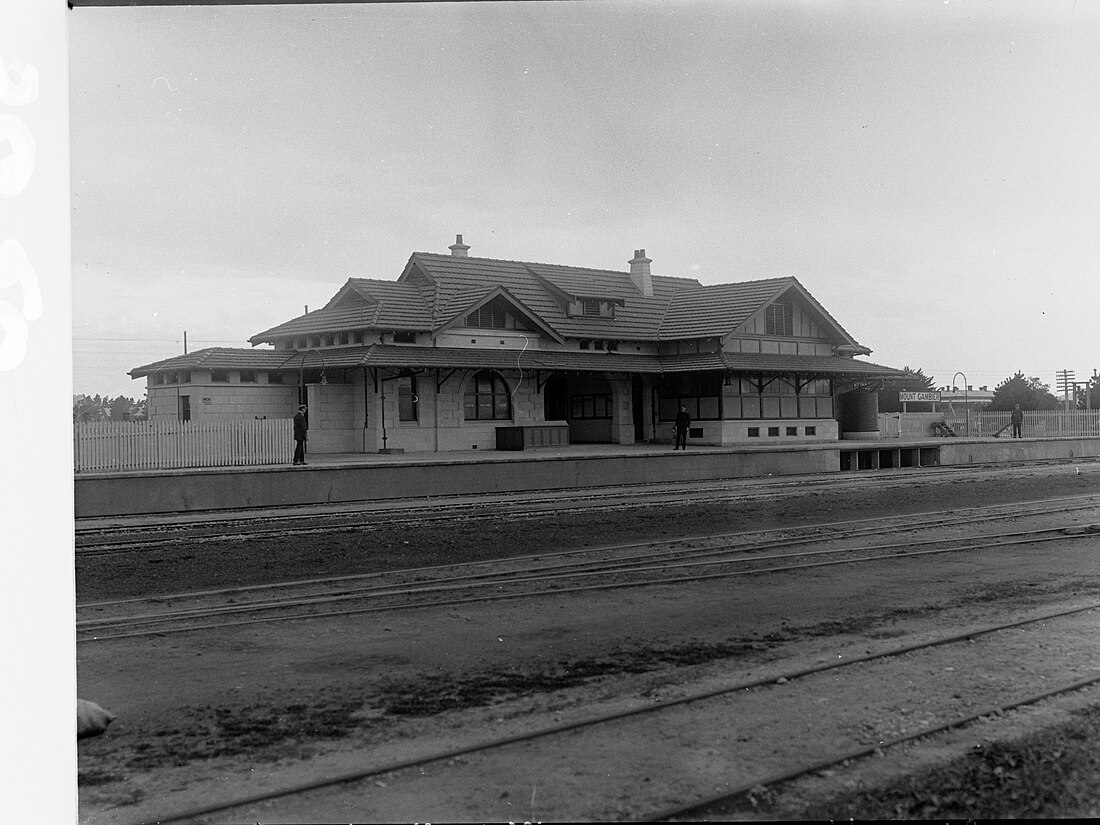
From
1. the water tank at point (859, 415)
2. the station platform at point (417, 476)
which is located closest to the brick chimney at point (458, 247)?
the station platform at point (417, 476)

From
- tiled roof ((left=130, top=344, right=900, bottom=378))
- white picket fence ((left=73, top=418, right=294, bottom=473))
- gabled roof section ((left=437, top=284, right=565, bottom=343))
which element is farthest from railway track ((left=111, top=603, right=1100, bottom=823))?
gabled roof section ((left=437, top=284, right=565, bottom=343))

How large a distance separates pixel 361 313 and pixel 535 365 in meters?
4.71

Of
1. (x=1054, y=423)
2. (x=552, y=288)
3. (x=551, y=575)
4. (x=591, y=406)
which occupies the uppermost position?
(x=552, y=288)

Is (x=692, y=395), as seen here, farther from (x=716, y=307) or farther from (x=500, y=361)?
(x=500, y=361)

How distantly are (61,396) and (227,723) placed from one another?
5.44 feet

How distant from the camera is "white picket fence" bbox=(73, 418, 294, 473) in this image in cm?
1672

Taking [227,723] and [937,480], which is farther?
[937,480]

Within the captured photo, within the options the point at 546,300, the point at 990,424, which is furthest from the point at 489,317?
the point at 990,424

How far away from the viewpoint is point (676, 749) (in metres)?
4.17

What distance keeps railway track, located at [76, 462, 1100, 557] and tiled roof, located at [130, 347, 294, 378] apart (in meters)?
8.86

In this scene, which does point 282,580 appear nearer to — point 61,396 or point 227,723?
point 227,723

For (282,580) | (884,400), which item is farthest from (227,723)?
(884,400)

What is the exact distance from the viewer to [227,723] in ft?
15.1

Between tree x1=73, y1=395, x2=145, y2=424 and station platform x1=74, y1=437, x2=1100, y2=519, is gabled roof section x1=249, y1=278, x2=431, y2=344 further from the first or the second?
tree x1=73, y1=395, x2=145, y2=424
